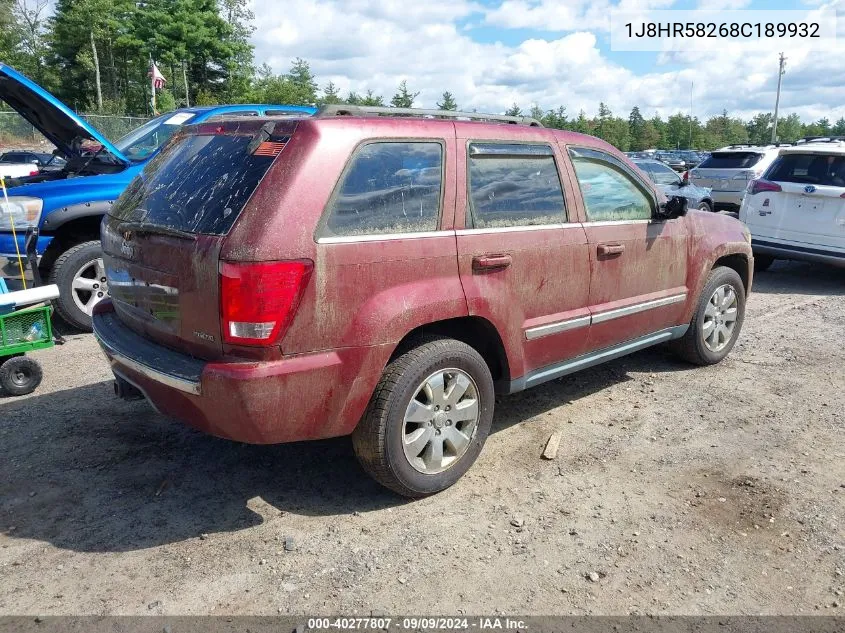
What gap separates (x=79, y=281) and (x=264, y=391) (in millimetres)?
4027

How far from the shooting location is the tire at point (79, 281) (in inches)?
235

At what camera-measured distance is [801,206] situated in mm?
8742

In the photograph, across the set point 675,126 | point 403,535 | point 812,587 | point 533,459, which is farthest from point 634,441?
point 675,126

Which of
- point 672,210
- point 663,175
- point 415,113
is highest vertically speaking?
point 415,113

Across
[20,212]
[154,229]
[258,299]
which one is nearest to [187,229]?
[154,229]

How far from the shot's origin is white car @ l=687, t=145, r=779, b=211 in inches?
563

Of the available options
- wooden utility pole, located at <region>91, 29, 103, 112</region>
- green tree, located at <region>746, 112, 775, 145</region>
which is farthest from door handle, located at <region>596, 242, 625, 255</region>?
green tree, located at <region>746, 112, 775, 145</region>

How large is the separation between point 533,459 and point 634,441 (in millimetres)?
730

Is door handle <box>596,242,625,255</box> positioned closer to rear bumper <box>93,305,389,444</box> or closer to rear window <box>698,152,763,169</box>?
rear bumper <box>93,305,389,444</box>

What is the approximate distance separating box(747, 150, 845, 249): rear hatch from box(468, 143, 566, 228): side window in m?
6.01

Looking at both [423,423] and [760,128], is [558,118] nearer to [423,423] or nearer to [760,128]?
[760,128]

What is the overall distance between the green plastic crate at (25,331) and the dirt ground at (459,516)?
1.15 feet

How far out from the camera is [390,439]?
3.31m

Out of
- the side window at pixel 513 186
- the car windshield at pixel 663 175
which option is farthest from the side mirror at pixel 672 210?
the car windshield at pixel 663 175
